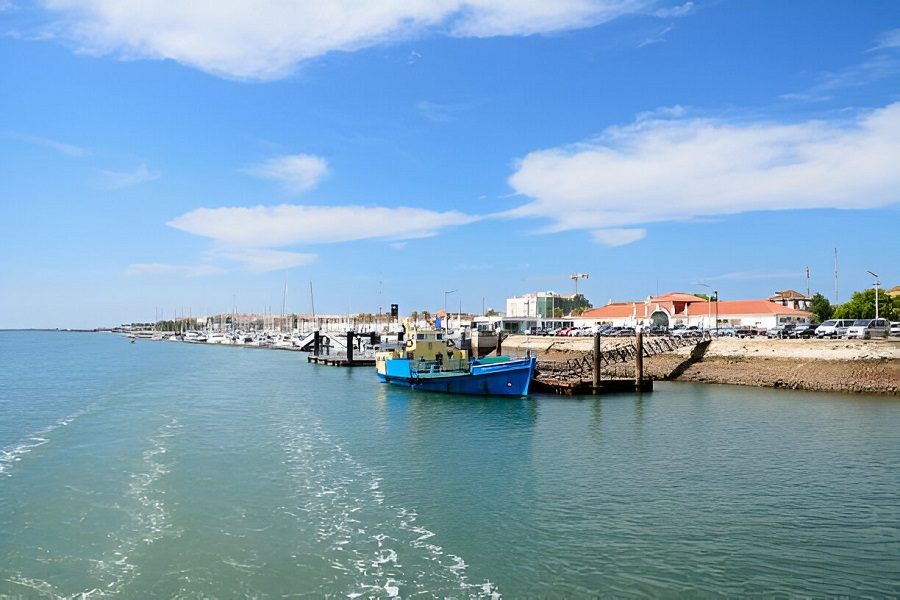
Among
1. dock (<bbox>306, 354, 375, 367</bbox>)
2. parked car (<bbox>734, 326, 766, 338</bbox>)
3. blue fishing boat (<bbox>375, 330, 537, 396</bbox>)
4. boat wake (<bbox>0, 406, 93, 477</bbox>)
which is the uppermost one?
parked car (<bbox>734, 326, 766, 338</bbox>)

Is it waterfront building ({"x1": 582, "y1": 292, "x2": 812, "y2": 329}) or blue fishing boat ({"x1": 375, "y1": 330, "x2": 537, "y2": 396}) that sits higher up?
waterfront building ({"x1": 582, "y1": 292, "x2": 812, "y2": 329})

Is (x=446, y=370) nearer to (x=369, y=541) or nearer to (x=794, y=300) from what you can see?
(x=369, y=541)

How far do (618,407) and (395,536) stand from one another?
91.1 feet

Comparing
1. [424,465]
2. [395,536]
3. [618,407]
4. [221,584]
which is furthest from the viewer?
[618,407]

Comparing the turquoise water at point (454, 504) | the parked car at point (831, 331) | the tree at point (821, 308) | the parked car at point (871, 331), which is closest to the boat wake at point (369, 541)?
the turquoise water at point (454, 504)

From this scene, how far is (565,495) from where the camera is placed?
21016mm

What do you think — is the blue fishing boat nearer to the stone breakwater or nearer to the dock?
the stone breakwater

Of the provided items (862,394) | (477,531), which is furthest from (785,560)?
(862,394)

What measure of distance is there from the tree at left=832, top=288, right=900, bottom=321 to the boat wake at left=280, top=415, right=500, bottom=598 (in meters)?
89.5

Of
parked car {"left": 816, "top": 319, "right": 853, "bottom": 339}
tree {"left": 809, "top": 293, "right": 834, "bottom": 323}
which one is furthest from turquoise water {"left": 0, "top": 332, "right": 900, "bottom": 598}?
tree {"left": 809, "top": 293, "right": 834, "bottom": 323}

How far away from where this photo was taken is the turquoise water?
48.4ft

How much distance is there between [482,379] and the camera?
48.1m

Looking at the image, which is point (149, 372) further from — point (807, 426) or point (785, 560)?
point (785, 560)

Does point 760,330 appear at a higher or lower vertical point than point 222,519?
higher
